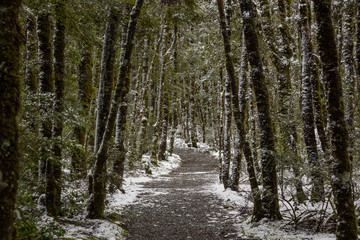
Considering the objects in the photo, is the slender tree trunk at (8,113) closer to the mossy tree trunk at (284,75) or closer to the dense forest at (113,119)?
the dense forest at (113,119)

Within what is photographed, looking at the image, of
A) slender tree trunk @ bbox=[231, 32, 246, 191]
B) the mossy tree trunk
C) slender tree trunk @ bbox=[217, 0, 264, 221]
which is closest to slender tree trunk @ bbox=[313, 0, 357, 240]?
slender tree trunk @ bbox=[217, 0, 264, 221]

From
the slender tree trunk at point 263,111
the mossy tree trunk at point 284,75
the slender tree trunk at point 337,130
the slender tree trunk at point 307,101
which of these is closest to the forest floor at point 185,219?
the slender tree trunk at point 263,111

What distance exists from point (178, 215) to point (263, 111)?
4.44m

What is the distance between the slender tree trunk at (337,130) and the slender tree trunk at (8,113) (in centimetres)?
438

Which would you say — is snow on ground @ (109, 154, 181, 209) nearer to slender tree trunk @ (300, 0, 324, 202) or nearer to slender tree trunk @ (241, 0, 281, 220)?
slender tree trunk @ (241, 0, 281, 220)

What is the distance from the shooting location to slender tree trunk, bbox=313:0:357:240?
4109mm

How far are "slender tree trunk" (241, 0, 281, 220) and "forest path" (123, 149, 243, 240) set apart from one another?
1.24 m

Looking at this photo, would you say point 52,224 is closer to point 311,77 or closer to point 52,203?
point 52,203

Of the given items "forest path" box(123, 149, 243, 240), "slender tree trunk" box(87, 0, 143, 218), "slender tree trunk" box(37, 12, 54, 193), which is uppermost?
"slender tree trunk" box(37, 12, 54, 193)

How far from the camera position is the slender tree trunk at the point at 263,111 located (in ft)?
21.7

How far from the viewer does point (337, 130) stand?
165 inches

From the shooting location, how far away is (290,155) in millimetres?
5926

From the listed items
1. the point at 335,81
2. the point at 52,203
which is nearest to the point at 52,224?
the point at 52,203

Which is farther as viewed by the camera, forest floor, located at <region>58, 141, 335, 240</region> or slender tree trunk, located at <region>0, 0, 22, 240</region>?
forest floor, located at <region>58, 141, 335, 240</region>
